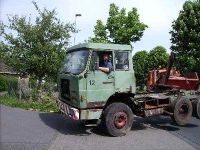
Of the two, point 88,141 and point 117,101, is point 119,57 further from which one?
point 88,141

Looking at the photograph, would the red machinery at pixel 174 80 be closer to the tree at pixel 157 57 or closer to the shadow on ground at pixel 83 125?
the shadow on ground at pixel 83 125

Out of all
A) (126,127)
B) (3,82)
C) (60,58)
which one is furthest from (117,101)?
(3,82)

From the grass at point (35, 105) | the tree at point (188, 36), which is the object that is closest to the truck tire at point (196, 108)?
the grass at point (35, 105)

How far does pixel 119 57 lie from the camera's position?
40.4ft

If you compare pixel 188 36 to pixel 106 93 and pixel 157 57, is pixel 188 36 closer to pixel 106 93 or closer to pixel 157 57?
pixel 157 57

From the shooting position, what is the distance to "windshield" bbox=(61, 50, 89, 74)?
1191cm

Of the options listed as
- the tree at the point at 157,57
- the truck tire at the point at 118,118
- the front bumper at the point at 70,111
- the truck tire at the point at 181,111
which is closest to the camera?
the front bumper at the point at 70,111

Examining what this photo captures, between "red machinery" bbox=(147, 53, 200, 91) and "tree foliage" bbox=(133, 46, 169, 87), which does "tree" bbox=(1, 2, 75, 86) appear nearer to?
"red machinery" bbox=(147, 53, 200, 91)

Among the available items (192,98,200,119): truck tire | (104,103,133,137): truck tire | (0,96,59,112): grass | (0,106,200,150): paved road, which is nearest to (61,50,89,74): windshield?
(104,103,133,137): truck tire

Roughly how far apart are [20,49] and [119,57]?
10.1m

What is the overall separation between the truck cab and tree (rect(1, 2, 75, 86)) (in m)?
8.60

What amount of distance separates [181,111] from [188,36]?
14884 millimetres

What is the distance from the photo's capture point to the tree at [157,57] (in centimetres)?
4153

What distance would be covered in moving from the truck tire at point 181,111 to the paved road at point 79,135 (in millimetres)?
330
